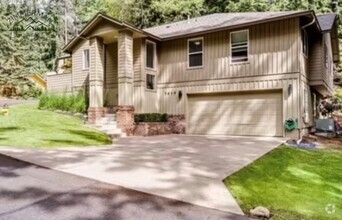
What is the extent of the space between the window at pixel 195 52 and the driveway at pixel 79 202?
10861 mm

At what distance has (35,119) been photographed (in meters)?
13.8

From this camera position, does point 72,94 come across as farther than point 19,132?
Yes

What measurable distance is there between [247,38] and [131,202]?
36.5ft

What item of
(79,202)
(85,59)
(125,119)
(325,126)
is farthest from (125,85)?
(79,202)

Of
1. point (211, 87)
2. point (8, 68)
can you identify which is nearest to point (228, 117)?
point (211, 87)

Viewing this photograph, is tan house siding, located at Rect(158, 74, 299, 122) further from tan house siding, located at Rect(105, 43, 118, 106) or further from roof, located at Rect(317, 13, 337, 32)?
roof, located at Rect(317, 13, 337, 32)

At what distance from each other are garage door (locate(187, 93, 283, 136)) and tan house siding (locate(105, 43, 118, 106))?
158 inches

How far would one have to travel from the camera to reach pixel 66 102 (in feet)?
55.3

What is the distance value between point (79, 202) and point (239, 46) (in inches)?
451

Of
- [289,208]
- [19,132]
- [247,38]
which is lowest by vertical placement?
[289,208]

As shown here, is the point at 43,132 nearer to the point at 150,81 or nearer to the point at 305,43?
the point at 150,81

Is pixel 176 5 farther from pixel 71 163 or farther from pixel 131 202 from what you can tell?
pixel 131 202

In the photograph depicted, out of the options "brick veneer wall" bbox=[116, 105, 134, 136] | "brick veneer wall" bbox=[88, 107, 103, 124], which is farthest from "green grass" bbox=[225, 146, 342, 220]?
"brick veneer wall" bbox=[88, 107, 103, 124]

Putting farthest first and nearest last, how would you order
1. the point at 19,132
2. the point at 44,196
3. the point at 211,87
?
1. the point at 211,87
2. the point at 19,132
3. the point at 44,196
